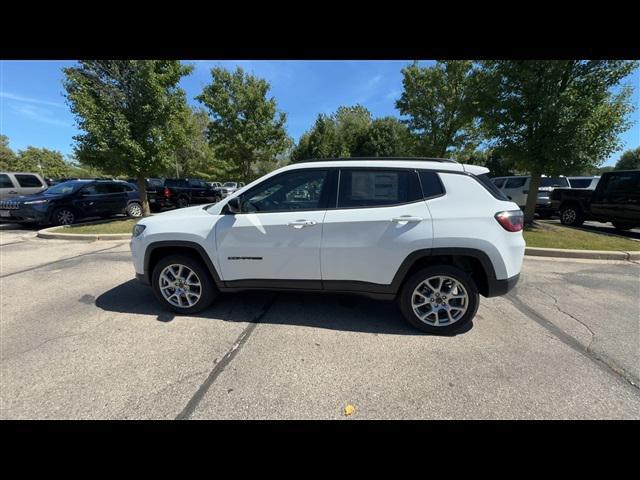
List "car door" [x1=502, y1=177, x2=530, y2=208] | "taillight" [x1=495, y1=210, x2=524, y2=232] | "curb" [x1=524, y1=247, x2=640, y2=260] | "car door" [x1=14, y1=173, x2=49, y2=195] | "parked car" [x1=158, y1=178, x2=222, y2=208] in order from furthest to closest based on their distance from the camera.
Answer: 1. "parked car" [x1=158, y1=178, x2=222, y2=208]
2. "car door" [x1=502, y1=177, x2=530, y2=208]
3. "car door" [x1=14, y1=173, x2=49, y2=195]
4. "curb" [x1=524, y1=247, x2=640, y2=260]
5. "taillight" [x1=495, y1=210, x2=524, y2=232]

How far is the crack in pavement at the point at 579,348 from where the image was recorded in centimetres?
222

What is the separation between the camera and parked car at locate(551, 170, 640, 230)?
25.0ft

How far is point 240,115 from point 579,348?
57.4 ft

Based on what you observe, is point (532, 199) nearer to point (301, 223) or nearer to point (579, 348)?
point (579, 348)

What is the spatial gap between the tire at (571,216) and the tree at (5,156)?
7017cm

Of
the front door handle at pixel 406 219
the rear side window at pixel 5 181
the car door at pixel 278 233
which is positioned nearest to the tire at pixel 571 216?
the front door handle at pixel 406 219

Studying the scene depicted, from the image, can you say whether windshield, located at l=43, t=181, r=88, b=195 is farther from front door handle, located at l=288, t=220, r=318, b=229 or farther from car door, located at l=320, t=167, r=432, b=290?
car door, located at l=320, t=167, r=432, b=290

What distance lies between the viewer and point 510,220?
2.64 m

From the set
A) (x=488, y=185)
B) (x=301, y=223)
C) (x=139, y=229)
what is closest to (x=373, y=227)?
(x=301, y=223)

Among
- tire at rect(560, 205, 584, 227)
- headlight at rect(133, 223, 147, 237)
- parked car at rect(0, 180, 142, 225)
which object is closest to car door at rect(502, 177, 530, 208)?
tire at rect(560, 205, 584, 227)

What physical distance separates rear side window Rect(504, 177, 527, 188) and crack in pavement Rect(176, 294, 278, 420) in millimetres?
12924

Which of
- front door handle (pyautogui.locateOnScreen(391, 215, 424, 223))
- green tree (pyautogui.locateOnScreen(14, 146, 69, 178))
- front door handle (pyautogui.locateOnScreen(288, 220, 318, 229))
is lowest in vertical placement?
front door handle (pyautogui.locateOnScreen(288, 220, 318, 229))
